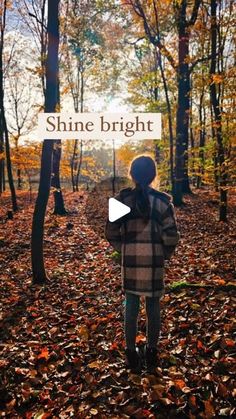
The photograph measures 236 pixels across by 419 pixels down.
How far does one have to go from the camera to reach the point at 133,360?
149 inches

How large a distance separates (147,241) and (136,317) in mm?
868

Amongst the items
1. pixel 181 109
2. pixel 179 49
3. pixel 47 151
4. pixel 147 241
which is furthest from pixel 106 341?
pixel 179 49

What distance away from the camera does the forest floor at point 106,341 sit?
330 cm

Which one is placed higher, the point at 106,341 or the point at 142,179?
the point at 142,179

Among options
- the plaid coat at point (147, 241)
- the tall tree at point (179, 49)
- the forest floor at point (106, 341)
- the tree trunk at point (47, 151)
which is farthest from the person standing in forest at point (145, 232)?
the tall tree at point (179, 49)

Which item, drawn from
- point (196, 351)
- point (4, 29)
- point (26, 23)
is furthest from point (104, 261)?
point (26, 23)

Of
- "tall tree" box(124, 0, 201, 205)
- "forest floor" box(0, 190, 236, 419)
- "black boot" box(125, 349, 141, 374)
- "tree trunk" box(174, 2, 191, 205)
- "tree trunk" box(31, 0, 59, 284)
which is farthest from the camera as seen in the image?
"tree trunk" box(174, 2, 191, 205)

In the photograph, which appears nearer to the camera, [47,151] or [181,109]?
[47,151]

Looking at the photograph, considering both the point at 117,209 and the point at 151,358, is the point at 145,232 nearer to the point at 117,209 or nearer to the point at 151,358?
the point at 117,209

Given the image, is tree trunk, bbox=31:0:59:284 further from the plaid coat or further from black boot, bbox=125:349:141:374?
the plaid coat

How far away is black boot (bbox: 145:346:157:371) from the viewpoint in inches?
148

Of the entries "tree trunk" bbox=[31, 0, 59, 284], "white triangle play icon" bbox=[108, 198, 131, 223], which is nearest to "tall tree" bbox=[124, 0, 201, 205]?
"tree trunk" bbox=[31, 0, 59, 284]

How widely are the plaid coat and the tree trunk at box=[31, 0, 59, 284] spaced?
3.66m

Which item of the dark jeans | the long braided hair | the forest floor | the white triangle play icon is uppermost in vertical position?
the long braided hair
